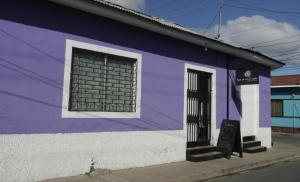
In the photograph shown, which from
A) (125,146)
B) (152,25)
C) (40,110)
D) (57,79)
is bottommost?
(125,146)

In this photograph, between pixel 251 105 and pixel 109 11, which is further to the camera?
pixel 251 105

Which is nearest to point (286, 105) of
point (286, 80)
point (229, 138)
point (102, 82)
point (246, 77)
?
point (286, 80)

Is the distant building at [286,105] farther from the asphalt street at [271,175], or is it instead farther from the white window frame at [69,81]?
the white window frame at [69,81]

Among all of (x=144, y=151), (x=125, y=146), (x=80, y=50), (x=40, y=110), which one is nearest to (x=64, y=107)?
(x=40, y=110)

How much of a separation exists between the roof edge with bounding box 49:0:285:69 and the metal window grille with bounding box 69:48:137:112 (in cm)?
92

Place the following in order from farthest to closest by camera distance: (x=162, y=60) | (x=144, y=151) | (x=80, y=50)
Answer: (x=162, y=60) → (x=144, y=151) → (x=80, y=50)

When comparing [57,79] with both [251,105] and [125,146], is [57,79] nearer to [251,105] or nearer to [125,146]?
[125,146]

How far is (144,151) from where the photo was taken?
10.2 meters

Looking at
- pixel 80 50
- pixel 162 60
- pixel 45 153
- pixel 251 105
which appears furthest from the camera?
pixel 251 105

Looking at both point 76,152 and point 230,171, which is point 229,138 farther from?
point 76,152

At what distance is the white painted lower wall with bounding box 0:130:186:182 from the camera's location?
24.7ft

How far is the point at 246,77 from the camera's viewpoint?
1371 centimetres

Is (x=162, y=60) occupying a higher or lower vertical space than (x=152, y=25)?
lower

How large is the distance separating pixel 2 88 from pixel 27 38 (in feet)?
3.64
